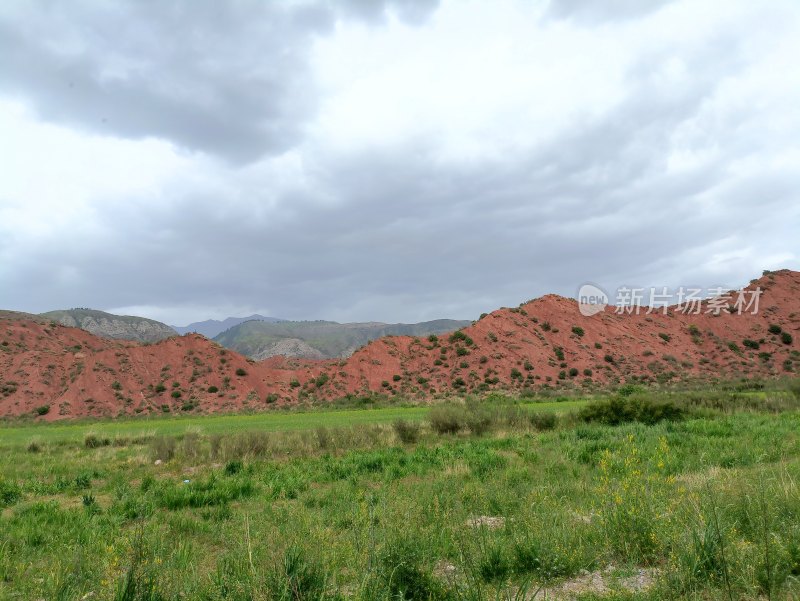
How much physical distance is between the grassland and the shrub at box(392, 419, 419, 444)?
10 cm

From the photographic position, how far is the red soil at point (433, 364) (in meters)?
61.5

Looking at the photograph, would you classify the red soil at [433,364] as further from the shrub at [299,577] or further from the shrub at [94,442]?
the shrub at [299,577]

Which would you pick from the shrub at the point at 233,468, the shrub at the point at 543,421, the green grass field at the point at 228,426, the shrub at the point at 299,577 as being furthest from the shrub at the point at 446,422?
the shrub at the point at 299,577

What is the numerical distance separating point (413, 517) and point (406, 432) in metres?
14.3

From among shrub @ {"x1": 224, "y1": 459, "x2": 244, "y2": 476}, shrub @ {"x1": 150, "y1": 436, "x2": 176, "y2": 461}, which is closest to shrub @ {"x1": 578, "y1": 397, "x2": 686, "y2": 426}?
shrub @ {"x1": 224, "y1": 459, "x2": 244, "y2": 476}

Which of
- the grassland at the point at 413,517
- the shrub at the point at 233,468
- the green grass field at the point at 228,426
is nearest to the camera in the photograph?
the grassland at the point at 413,517

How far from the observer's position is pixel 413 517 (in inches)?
300

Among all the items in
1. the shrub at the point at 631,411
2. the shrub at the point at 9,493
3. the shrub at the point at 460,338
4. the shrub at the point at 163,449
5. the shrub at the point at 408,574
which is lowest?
the shrub at the point at 163,449

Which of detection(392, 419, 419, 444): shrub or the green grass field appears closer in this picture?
detection(392, 419, 419, 444): shrub

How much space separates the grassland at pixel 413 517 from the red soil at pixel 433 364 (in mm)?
41681

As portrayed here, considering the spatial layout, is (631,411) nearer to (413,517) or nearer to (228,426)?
(413,517)

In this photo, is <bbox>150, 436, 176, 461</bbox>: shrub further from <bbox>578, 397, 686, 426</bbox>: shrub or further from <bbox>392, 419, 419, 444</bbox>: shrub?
<bbox>578, 397, 686, 426</bbox>: shrub

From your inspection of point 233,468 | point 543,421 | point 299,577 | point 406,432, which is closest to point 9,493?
point 233,468

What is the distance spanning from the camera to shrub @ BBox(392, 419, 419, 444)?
21408 millimetres
